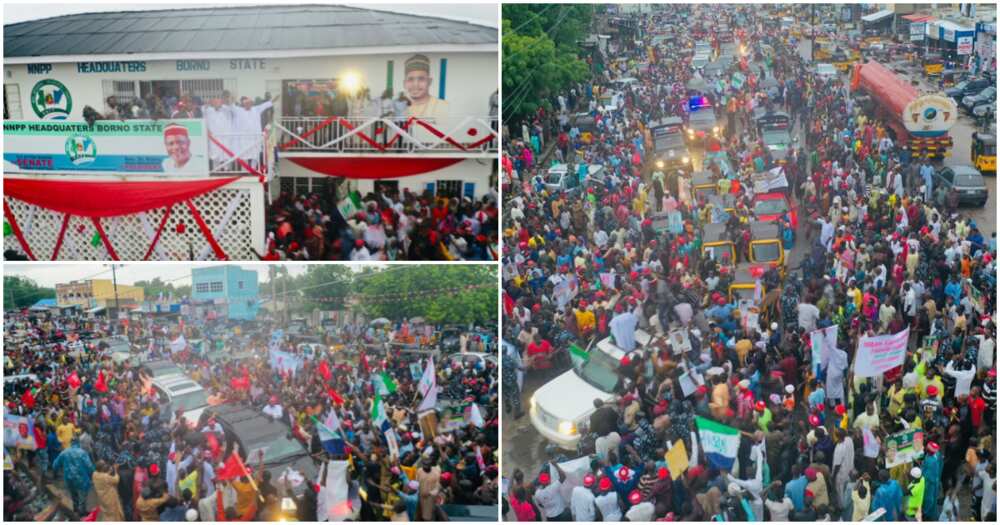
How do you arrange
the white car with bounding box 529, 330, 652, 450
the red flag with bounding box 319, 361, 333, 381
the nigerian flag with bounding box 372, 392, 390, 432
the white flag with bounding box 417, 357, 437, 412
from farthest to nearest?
the red flag with bounding box 319, 361, 333, 381 → the white flag with bounding box 417, 357, 437, 412 → the nigerian flag with bounding box 372, 392, 390, 432 → the white car with bounding box 529, 330, 652, 450

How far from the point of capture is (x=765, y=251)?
9.88 metres

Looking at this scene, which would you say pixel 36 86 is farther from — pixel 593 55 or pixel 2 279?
pixel 593 55

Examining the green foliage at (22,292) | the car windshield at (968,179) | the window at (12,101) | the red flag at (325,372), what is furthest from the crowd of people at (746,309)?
the window at (12,101)

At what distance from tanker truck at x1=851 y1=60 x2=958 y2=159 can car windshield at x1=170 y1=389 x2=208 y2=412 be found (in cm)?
715

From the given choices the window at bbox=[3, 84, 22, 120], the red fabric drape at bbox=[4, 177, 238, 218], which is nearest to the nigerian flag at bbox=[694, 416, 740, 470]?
the red fabric drape at bbox=[4, 177, 238, 218]

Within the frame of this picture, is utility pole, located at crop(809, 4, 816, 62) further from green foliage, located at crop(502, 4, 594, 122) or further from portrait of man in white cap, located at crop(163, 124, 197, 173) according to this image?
portrait of man in white cap, located at crop(163, 124, 197, 173)

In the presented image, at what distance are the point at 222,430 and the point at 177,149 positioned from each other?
7.82 ft

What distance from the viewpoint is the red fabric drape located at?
26.3 ft

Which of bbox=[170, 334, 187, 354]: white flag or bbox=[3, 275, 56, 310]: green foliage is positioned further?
bbox=[170, 334, 187, 354]: white flag

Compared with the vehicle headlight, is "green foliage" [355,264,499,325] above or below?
above

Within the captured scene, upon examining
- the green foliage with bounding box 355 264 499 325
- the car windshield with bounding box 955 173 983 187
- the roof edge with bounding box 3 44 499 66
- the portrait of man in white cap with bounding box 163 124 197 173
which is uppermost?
the roof edge with bounding box 3 44 499 66

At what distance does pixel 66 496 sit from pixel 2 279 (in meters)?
1.87

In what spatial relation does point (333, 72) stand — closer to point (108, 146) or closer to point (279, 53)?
point (279, 53)

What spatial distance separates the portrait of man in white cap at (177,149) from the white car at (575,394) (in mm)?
3362
